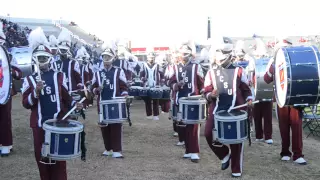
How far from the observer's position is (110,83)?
742cm

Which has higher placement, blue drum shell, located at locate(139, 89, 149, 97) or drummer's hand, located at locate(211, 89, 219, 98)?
drummer's hand, located at locate(211, 89, 219, 98)

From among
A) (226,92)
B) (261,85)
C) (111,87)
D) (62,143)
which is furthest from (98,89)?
(261,85)

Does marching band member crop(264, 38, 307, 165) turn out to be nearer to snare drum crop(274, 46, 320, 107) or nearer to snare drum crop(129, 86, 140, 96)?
snare drum crop(274, 46, 320, 107)

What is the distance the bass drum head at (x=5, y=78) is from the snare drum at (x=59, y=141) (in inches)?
62.8

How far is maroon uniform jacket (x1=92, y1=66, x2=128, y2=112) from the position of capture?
24.4ft

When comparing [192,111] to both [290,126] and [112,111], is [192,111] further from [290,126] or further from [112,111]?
[290,126]

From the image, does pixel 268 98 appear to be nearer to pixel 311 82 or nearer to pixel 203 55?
pixel 311 82

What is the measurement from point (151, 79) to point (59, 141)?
8822 mm

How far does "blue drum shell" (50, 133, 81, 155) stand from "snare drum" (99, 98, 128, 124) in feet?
7.62

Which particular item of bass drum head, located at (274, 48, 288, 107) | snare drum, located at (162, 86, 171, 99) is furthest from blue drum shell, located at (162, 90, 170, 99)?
bass drum head, located at (274, 48, 288, 107)

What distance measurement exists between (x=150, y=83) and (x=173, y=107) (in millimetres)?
5349

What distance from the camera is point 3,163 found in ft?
22.6

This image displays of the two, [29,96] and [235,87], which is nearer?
[29,96]

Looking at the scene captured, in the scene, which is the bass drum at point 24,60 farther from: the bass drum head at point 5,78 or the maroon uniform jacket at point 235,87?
the maroon uniform jacket at point 235,87
